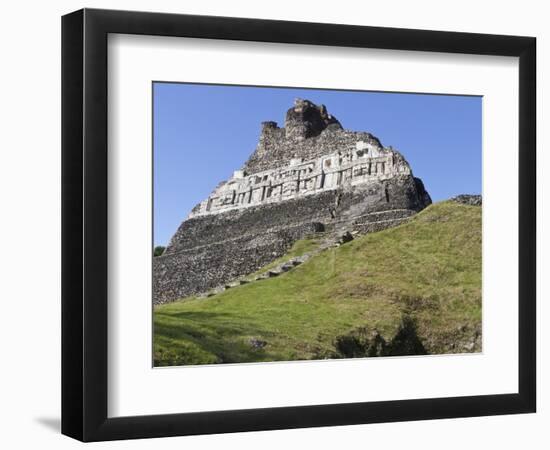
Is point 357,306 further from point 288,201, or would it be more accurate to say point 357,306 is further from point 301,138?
point 301,138

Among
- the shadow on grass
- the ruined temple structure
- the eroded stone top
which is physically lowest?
the shadow on grass

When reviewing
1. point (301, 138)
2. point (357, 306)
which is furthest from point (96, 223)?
point (357, 306)

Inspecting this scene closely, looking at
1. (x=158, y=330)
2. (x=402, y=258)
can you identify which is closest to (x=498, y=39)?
(x=402, y=258)

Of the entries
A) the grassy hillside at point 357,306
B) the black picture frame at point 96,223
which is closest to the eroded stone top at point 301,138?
the black picture frame at point 96,223

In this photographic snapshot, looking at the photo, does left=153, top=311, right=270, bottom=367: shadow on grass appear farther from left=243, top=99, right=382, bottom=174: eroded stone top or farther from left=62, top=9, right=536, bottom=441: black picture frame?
left=243, top=99, right=382, bottom=174: eroded stone top

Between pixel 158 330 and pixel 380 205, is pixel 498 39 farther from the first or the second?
pixel 158 330

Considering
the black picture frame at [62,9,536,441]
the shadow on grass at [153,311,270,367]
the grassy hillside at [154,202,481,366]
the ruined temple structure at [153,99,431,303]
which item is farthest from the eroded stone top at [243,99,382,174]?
the shadow on grass at [153,311,270,367]
